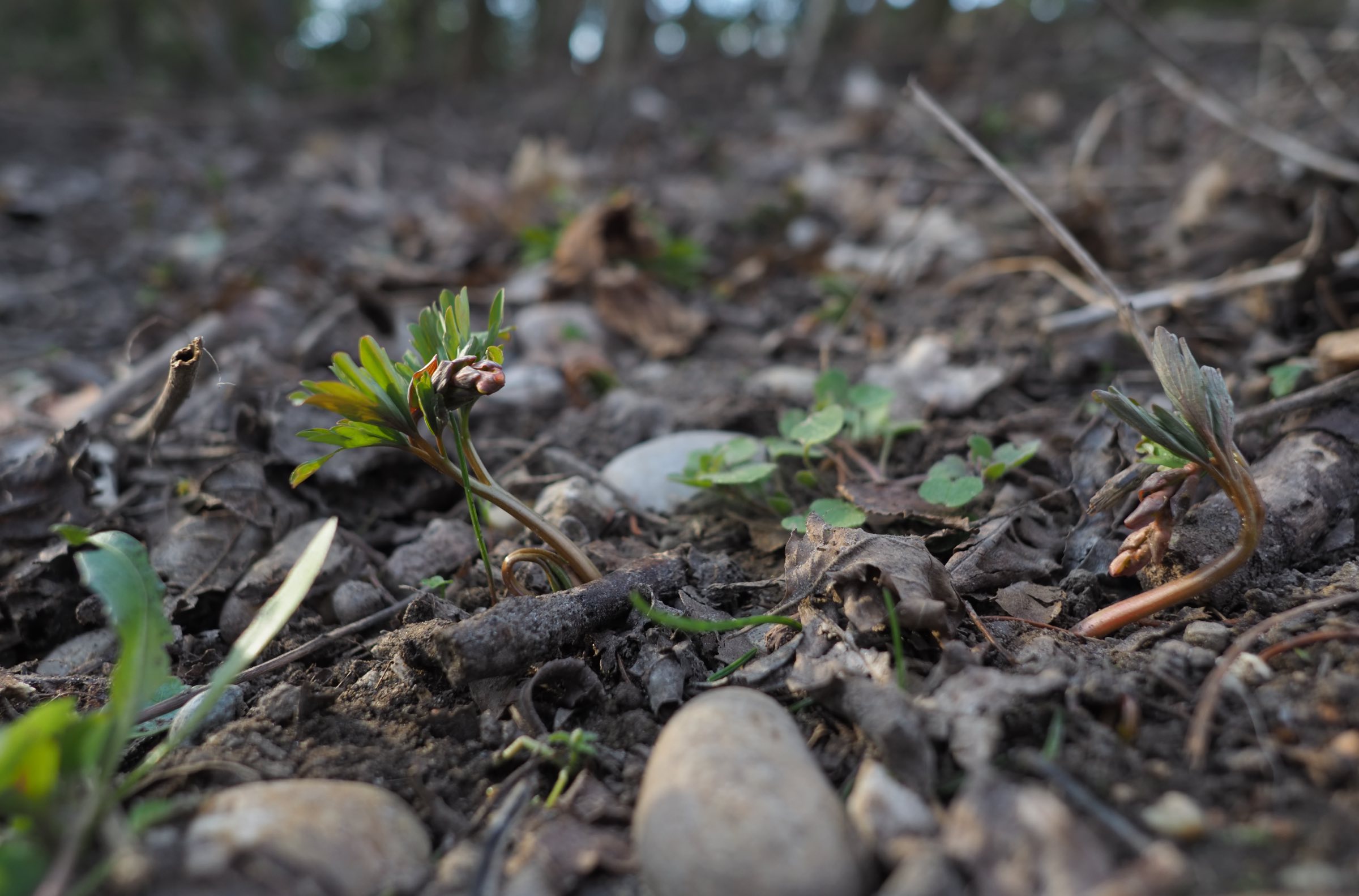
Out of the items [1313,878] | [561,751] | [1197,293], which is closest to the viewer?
[1313,878]

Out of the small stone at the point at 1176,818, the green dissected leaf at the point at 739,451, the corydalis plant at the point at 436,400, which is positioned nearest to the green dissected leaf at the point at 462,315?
the corydalis plant at the point at 436,400

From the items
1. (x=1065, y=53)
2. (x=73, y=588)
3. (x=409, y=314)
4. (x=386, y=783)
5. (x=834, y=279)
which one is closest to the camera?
(x=386, y=783)

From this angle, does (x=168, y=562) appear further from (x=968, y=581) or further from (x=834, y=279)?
(x=834, y=279)

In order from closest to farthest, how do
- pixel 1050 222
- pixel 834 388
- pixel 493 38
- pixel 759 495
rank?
pixel 759 495 < pixel 1050 222 < pixel 834 388 < pixel 493 38

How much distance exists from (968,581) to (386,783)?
3.39 feet

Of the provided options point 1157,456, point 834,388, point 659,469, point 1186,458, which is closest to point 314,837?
point 659,469

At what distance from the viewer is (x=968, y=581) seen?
1.49 metres

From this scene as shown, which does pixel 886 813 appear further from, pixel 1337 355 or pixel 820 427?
pixel 1337 355

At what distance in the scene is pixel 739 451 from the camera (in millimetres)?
1875

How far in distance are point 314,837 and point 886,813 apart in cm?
69

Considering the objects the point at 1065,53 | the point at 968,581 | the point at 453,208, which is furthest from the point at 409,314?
the point at 1065,53

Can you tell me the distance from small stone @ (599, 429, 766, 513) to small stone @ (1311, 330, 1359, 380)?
130 cm

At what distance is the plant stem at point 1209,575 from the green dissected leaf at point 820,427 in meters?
0.66

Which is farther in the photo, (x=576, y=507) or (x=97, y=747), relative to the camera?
(x=576, y=507)
